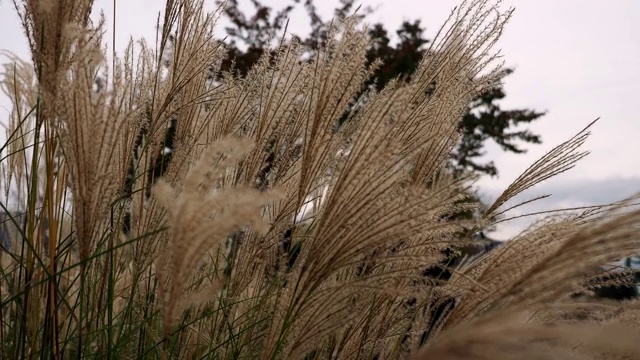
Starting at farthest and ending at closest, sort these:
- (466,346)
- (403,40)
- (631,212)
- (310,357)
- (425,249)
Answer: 1. (403,40)
2. (310,357)
3. (425,249)
4. (631,212)
5. (466,346)

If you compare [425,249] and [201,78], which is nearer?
[425,249]

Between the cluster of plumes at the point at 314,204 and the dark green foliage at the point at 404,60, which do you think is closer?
the cluster of plumes at the point at 314,204

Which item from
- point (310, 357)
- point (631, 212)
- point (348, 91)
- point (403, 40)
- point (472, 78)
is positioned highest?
point (403, 40)

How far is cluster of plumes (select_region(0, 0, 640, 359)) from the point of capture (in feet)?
3.45

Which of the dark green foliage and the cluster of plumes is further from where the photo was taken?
the dark green foliage

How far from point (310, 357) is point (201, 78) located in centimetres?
101

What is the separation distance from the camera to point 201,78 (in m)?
2.23

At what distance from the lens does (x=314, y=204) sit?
7.91 feet

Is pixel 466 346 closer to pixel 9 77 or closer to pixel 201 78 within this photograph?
pixel 201 78

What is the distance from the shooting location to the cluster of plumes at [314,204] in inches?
41.4

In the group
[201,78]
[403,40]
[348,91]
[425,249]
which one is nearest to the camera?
[348,91]

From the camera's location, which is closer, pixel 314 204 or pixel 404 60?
pixel 314 204

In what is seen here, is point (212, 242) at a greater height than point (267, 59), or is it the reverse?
point (267, 59)

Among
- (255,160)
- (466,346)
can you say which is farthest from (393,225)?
(255,160)
